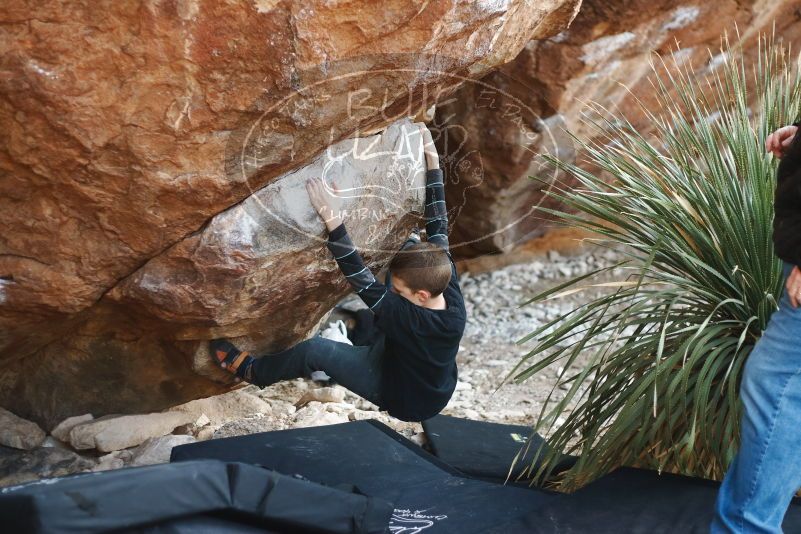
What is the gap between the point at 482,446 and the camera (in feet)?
12.5

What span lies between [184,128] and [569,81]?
2677 millimetres

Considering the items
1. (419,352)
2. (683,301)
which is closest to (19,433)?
(419,352)

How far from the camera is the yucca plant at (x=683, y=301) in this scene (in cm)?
292

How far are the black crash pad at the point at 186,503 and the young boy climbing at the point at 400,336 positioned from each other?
89cm

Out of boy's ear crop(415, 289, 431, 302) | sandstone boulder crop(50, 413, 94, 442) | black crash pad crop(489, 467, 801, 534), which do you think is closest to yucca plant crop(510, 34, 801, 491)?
black crash pad crop(489, 467, 801, 534)

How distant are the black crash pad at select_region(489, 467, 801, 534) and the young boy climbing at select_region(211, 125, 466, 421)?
76 cm

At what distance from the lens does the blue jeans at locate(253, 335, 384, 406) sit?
3.71 metres

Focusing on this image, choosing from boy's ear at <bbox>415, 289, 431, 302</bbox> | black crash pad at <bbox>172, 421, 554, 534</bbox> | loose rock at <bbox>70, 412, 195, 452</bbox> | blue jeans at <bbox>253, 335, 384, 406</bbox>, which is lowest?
black crash pad at <bbox>172, 421, 554, 534</bbox>

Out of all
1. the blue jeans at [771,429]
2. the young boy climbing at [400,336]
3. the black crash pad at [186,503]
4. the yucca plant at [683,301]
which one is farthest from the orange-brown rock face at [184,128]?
the blue jeans at [771,429]

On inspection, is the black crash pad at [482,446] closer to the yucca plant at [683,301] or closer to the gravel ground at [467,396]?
the gravel ground at [467,396]

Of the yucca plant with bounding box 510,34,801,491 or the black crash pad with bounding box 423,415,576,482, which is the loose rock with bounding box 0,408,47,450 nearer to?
the black crash pad with bounding box 423,415,576,482

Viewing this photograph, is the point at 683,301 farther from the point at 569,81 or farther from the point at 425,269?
the point at 569,81

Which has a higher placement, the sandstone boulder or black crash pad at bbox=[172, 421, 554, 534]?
the sandstone boulder

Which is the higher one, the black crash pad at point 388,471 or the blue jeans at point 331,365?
the blue jeans at point 331,365
